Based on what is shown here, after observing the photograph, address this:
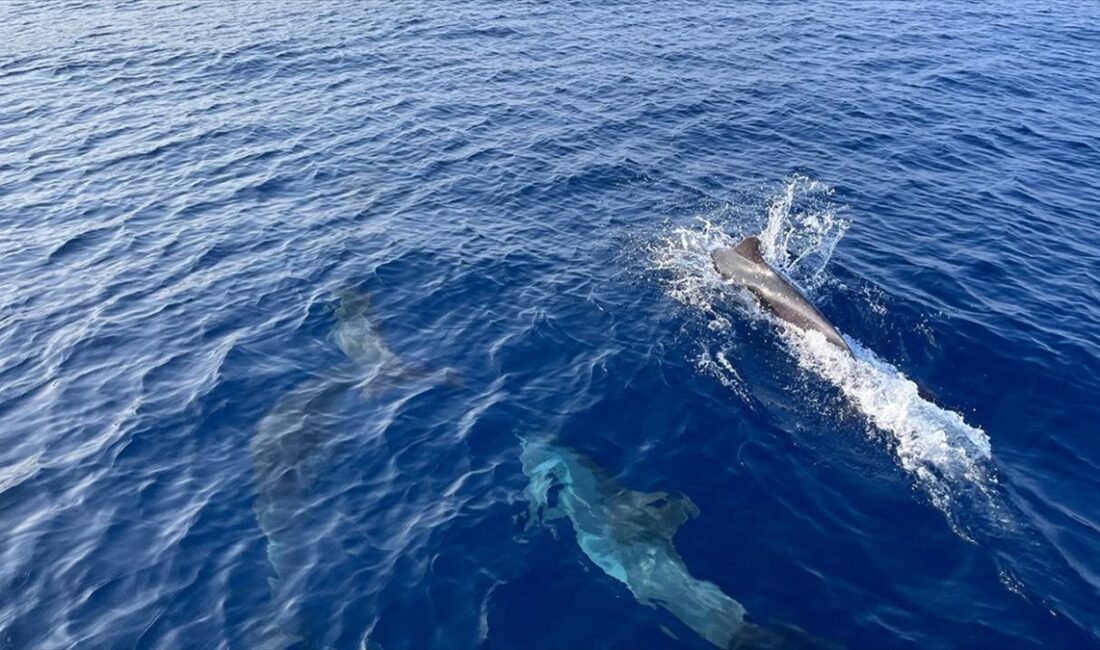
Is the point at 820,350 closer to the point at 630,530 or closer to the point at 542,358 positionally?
the point at 542,358

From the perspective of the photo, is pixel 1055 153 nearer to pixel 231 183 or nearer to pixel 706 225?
pixel 706 225

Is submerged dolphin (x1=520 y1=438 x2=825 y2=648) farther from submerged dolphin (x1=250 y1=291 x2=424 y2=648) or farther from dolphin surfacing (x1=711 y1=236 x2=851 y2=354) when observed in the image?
dolphin surfacing (x1=711 y1=236 x2=851 y2=354)

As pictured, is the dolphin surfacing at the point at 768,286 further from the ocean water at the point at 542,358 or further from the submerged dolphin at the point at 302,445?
the submerged dolphin at the point at 302,445

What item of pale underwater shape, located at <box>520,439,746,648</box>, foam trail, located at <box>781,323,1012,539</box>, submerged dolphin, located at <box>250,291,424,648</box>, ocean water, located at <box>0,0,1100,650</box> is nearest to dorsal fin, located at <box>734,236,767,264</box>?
ocean water, located at <box>0,0,1100,650</box>

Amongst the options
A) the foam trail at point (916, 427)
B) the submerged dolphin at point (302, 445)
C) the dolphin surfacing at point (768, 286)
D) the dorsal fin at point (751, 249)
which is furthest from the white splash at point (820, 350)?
the submerged dolphin at point (302, 445)

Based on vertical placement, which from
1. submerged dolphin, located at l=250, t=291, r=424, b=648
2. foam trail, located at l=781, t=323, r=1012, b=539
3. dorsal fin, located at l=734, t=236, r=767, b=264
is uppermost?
dorsal fin, located at l=734, t=236, r=767, b=264

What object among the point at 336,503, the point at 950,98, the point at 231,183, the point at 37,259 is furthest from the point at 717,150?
the point at 37,259

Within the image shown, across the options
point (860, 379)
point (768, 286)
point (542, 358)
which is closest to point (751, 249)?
point (768, 286)
